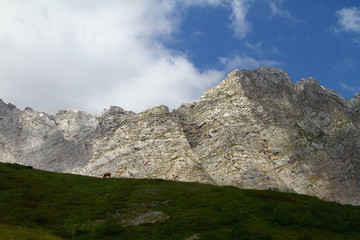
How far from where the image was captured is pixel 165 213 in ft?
198

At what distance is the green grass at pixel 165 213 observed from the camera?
49.2 m

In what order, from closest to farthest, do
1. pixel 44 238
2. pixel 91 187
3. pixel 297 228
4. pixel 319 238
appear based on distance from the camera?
pixel 44 238 → pixel 319 238 → pixel 297 228 → pixel 91 187

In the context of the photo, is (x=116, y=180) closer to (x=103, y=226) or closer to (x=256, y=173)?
(x=103, y=226)

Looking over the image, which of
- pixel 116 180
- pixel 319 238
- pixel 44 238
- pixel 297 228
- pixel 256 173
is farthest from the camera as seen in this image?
pixel 256 173

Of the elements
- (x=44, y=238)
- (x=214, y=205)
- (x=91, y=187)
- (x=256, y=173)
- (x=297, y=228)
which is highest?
(x=256, y=173)

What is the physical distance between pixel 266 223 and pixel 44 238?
3029 centimetres

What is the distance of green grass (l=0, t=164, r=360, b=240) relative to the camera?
49.2m

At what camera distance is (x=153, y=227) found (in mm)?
54344

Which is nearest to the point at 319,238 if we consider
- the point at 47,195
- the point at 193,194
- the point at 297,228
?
the point at 297,228

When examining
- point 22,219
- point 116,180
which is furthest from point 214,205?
point 116,180

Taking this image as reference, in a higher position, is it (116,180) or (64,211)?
(116,180)

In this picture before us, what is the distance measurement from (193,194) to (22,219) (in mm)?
31869

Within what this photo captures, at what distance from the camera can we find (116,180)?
91.1 meters

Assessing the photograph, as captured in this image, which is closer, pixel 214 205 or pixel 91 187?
pixel 214 205
